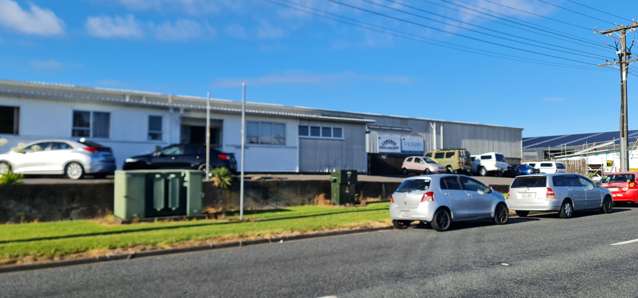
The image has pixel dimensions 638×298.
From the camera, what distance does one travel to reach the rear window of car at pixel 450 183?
1338 cm

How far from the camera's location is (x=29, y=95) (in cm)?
1978

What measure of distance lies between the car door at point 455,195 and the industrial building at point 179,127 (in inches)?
505

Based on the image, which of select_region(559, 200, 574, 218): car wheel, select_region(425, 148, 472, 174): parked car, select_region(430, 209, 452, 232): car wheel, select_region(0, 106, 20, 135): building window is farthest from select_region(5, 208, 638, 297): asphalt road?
select_region(425, 148, 472, 174): parked car

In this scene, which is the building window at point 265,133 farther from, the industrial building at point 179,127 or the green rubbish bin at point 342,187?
the green rubbish bin at point 342,187

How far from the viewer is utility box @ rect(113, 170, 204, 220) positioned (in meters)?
13.8

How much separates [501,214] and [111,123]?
612 inches

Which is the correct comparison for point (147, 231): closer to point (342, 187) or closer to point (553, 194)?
point (342, 187)

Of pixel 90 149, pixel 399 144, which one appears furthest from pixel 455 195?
pixel 399 144

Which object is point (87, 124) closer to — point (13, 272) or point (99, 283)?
point (13, 272)

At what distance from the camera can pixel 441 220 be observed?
13016mm

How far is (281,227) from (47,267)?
5.61m

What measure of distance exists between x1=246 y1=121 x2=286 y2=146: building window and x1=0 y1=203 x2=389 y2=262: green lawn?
8.80 metres

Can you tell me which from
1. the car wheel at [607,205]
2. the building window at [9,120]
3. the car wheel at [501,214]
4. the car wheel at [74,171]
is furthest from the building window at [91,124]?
the car wheel at [607,205]

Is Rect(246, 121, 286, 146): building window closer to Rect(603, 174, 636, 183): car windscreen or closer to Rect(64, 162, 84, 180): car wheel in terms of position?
Rect(64, 162, 84, 180): car wheel
